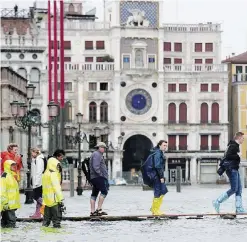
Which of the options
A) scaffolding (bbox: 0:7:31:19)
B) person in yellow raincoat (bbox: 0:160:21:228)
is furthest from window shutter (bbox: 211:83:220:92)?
person in yellow raincoat (bbox: 0:160:21:228)

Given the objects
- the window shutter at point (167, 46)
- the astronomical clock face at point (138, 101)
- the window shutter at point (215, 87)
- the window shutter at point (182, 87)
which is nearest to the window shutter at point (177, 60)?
the window shutter at point (167, 46)

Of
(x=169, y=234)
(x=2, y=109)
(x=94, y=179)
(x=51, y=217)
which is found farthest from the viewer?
(x=2, y=109)

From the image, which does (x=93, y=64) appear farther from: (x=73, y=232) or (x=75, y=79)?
(x=73, y=232)

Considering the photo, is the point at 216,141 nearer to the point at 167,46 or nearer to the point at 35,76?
the point at 167,46

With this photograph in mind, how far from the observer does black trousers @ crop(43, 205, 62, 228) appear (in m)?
18.8

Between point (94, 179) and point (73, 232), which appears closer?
point (73, 232)

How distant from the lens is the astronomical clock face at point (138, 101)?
303 ft

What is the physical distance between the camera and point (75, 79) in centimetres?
9200

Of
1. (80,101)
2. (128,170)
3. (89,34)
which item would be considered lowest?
(128,170)

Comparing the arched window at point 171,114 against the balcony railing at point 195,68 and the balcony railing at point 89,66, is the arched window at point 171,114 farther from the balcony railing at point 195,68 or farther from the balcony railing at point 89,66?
the balcony railing at point 89,66

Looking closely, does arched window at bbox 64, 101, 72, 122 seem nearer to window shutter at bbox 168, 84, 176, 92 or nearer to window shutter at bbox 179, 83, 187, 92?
window shutter at bbox 168, 84, 176, 92

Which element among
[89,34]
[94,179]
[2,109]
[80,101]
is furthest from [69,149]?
[94,179]

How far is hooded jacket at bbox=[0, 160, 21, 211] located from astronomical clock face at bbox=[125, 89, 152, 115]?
7237 cm

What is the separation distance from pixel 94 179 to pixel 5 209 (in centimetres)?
289
